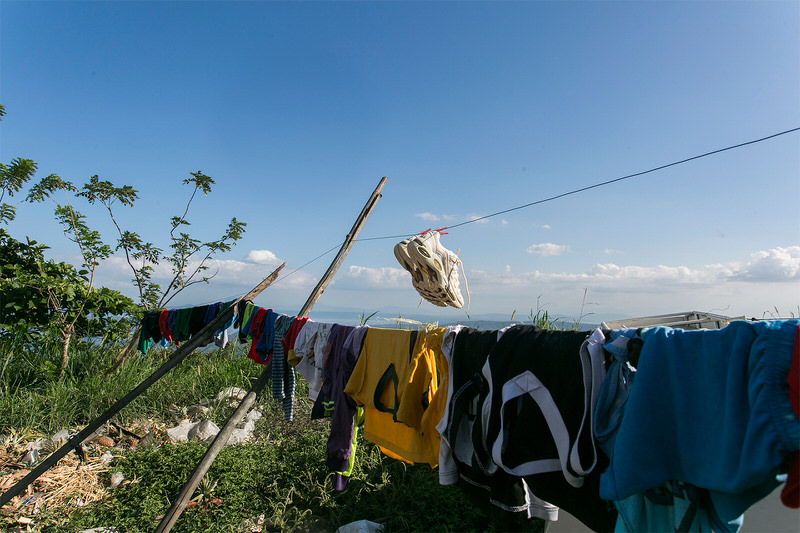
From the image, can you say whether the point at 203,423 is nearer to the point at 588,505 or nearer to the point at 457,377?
the point at 457,377

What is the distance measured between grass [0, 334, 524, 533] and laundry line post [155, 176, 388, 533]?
1.86ft

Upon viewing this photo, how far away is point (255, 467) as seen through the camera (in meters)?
4.77

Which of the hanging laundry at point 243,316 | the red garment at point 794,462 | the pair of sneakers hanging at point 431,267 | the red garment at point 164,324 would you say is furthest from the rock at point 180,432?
the red garment at point 794,462

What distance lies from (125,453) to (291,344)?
3224mm

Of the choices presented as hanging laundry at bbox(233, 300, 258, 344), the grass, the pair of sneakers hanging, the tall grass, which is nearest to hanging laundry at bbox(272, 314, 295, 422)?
hanging laundry at bbox(233, 300, 258, 344)

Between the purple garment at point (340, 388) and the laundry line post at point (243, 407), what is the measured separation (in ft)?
2.62

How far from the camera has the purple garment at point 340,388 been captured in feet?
9.61

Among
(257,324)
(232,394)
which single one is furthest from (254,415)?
(257,324)

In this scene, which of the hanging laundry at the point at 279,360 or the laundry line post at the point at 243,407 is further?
the hanging laundry at the point at 279,360

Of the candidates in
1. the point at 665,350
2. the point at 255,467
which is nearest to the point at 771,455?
the point at 665,350

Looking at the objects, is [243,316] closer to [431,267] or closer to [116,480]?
[116,480]

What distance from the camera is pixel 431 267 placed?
7.55 ft

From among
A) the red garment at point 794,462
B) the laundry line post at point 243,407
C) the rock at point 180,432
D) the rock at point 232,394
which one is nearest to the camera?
the red garment at point 794,462

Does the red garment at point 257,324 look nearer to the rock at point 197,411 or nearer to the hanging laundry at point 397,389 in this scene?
the hanging laundry at point 397,389
